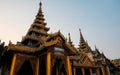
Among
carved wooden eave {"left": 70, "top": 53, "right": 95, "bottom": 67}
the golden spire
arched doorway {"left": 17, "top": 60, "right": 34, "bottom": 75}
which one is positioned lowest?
arched doorway {"left": 17, "top": 60, "right": 34, "bottom": 75}

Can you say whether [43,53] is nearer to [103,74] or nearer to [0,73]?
[0,73]

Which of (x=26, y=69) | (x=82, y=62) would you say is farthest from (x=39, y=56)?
(x=82, y=62)

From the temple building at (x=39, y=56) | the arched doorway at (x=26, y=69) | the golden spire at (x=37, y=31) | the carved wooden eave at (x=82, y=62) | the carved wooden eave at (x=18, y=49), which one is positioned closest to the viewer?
the carved wooden eave at (x=18, y=49)

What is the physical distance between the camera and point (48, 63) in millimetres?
14383

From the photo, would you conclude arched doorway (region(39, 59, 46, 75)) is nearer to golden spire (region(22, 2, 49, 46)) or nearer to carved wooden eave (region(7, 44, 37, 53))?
carved wooden eave (region(7, 44, 37, 53))

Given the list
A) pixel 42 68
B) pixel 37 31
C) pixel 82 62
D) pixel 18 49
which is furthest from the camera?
pixel 82 62

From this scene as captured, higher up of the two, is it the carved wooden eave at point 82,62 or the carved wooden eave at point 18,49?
the carved wooden eave at point 18,49

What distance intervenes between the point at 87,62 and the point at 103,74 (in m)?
4.28

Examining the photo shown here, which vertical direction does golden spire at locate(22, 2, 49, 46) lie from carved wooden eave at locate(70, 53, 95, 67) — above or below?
above

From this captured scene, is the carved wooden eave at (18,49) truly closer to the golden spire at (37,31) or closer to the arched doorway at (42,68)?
the arched doorway at (42,68)

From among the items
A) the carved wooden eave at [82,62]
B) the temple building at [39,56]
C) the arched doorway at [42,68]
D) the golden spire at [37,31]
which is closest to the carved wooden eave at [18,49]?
the temple building at [39,56]

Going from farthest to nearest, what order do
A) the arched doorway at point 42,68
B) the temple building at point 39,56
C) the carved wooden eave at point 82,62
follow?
1. the carved wooden eave at point 82,62
2. the arched doorway at point 42,68
3. the temple building at point 39,56

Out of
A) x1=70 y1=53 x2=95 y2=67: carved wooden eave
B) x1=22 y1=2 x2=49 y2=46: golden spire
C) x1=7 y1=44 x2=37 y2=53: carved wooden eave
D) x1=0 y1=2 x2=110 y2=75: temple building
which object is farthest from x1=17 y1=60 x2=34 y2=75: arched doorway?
x1=70 y1=53 x2=95 y2=67: carved wooden eave

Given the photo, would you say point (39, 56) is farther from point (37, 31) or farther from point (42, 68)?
point (37, 31)
